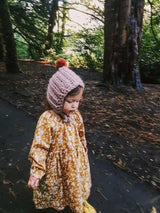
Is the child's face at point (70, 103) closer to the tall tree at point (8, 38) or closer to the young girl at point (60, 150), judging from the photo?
the young girl at point (60, 150)

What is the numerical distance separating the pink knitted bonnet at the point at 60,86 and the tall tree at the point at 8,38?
240 inches

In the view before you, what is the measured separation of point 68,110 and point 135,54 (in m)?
4.56

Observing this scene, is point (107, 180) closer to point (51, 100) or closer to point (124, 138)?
point (124, 138)

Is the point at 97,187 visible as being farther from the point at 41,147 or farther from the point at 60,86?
the point at 60,86

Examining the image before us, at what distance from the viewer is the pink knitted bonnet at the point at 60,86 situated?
1.50 m

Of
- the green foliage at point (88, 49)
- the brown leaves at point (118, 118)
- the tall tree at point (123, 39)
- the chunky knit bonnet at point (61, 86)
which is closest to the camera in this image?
the chunky knit bonnet at point (61, 86)

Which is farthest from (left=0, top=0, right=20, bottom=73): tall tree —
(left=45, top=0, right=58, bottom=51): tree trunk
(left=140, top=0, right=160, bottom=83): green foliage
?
(left=140, top=0, right=160, bottom=83): green foliage

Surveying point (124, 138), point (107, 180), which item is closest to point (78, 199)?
point (107, 180)

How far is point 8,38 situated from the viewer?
6.63 m

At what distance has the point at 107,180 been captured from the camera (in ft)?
8.18

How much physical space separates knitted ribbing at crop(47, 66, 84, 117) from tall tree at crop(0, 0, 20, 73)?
6.09 meters

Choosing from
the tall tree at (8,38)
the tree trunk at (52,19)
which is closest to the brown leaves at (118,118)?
the tall tree at (8,38)

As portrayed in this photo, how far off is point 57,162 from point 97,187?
1.01 meters

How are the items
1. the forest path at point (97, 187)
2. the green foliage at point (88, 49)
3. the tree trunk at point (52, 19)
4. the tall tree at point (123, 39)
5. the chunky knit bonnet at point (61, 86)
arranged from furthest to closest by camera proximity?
the tree trunk at point (52, 19)
the green foliage at point (88, 49)
the tall tree at point (123, 39)
the forest path at point (97, 187)
the chunky knit bonnet at point (61, 86)
